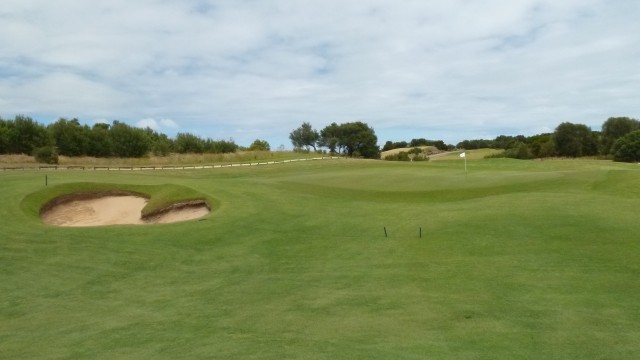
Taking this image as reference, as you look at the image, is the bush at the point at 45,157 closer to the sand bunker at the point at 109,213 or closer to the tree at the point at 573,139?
the sand bunker at the point at 109,213

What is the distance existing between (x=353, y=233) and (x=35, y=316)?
1101cm

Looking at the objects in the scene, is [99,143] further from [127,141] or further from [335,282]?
[335,282]

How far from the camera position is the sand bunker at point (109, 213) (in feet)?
83.4

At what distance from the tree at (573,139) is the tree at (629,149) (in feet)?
50.9

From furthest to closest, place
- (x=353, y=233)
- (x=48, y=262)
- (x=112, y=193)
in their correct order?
(x=112, y=193) → (x=353, y=233) → (x=48, y=262)

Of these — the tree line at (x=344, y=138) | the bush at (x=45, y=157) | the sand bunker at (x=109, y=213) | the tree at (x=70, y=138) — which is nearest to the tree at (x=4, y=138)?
the tree at (x=70, y=138)

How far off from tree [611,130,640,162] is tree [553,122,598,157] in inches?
611

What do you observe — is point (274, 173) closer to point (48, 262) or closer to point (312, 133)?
point (48, 262)

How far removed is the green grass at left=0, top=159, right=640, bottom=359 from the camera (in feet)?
31.2

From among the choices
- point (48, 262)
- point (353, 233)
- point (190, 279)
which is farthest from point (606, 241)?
point (48, 262)

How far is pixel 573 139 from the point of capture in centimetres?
11125

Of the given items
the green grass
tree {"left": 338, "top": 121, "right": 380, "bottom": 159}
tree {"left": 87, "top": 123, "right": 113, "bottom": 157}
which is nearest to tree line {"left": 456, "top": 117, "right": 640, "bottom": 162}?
tree {"left": 338, "top": 121, "right": 380, "bottom": 159}

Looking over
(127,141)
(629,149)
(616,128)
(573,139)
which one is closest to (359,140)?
(573,139)

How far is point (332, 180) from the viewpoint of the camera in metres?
36.8
